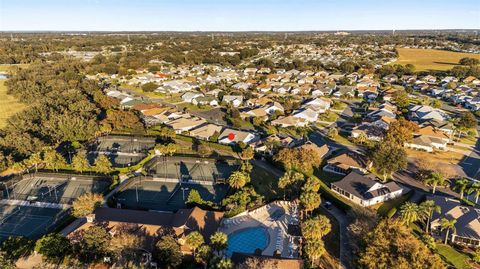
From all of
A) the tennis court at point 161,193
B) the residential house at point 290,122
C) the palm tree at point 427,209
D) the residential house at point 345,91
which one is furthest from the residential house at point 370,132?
the residential house at point 345,91

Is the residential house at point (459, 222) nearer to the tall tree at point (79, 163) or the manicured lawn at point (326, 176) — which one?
the manicured lawn at point (326, 176)

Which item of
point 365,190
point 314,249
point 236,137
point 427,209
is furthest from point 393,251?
point 236,137

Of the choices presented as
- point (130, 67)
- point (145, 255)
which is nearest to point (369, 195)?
point (145, 255)

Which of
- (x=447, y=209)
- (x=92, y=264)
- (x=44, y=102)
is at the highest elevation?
(x=44, y=102)

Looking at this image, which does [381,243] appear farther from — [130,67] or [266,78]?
[130,67]

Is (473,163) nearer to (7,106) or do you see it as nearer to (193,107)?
(193,107)

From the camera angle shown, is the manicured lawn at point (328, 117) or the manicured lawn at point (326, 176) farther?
the manicured lawn at point (328, 117)
